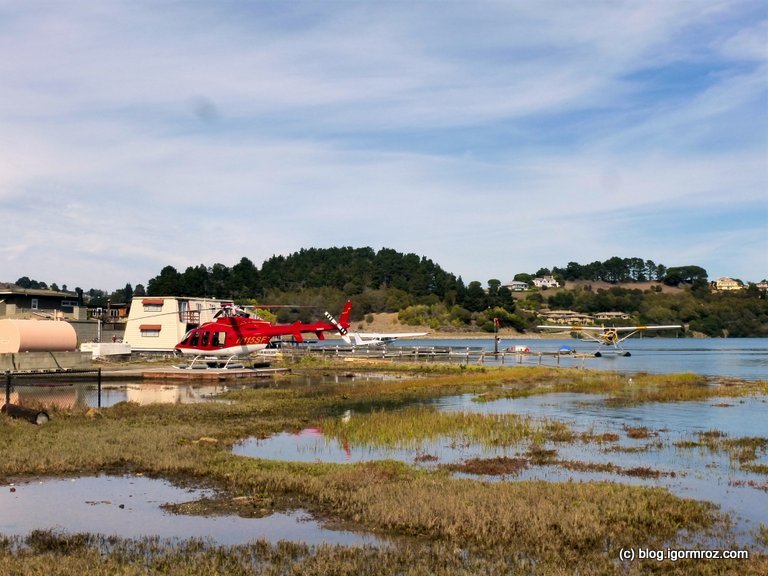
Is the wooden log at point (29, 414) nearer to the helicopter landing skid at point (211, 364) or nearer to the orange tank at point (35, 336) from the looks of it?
the orange tank at point (35, 336)

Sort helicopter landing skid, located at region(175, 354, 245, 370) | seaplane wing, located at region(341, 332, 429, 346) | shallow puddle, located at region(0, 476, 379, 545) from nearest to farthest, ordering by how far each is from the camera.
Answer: shallow puddle, located at region(0, 476, 379, 545), helicopter landing skid, located at region(175, 354, 245, 370), seaplane wing, located at region(341, 332, 429, 346)

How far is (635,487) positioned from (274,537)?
315 inches

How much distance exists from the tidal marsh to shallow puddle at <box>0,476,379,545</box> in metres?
0.58

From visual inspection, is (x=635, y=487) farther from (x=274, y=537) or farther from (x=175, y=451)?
(x=175, y=451)

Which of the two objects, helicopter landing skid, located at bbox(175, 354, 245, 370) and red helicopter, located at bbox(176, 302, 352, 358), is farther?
red helicopter, located at bbox(176, 302, 352, 358)

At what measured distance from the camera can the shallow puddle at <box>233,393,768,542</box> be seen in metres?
17.0

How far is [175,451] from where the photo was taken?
2002 centimetres

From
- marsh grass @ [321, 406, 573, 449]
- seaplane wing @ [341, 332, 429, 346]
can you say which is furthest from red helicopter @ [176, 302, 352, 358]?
seaplane wing @ [341, 332, 429, 346]

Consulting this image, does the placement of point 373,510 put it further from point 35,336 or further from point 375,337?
point 375,337

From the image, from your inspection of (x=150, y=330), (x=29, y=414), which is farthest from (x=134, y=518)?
(x=150, y=330)

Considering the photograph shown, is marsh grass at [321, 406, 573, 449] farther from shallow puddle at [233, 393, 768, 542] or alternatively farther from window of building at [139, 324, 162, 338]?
window of building at [139, 324, 162, 338]

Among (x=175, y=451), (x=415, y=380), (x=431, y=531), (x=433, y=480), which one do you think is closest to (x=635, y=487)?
(x=433, y=480)

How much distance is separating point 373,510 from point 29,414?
1543 cm

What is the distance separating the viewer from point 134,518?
1398 cm
